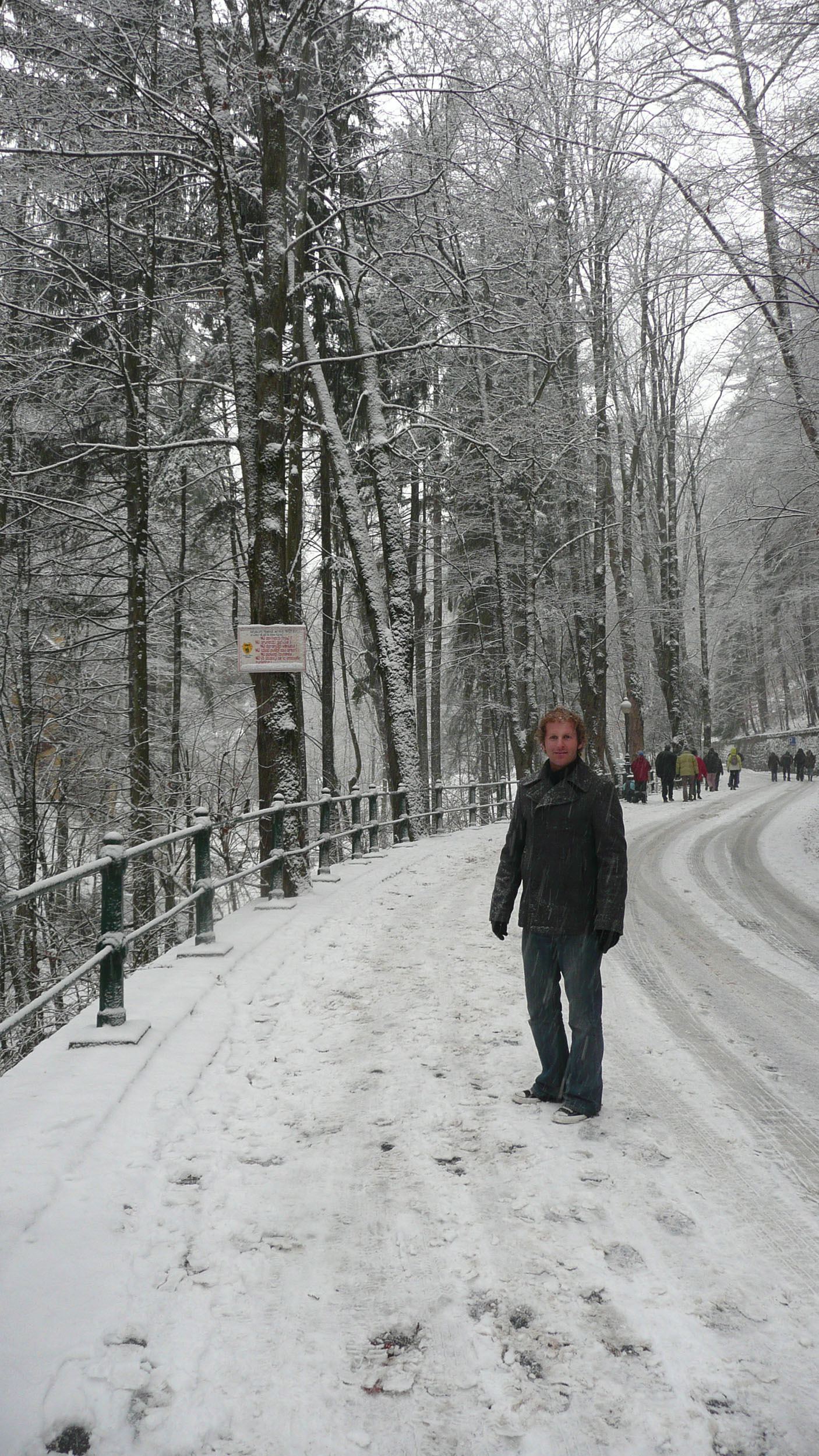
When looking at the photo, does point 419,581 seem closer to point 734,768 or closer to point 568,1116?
point 734,768

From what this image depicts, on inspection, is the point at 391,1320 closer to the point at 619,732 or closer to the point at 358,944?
the point at 358,944

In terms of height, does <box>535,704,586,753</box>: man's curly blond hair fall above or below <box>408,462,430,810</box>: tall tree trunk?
below

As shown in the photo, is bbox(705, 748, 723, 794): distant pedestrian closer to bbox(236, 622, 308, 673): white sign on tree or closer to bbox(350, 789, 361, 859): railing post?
bbox(350, 789, 361, 859): railing post

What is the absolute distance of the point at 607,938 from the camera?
3.95 meters

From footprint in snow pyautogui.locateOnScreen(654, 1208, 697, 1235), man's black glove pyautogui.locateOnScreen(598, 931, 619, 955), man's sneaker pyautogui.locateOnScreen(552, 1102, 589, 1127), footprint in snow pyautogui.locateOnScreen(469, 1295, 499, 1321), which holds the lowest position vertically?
footprint in snow pyautogui.locateOnScreen(469, 1295, 499, 1321)

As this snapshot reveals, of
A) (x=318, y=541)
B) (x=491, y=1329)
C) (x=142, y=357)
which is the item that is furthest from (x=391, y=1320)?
(x=318, y=541)

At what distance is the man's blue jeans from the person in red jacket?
23812 millimetres

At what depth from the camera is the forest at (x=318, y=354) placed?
10.1 m

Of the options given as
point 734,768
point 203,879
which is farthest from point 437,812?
point 734,768

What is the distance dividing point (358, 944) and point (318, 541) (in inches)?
672

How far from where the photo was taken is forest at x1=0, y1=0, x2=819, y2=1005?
397 inches

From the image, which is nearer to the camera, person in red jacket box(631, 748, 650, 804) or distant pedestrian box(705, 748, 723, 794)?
person in red jacket box(631, 748, 650, 804)

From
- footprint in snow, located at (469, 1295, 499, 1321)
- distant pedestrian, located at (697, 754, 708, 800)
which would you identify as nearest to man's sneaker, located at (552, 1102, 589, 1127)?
footprint in snow, located at (469, 1295, 499, 1321)

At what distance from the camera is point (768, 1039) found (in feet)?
17.0
